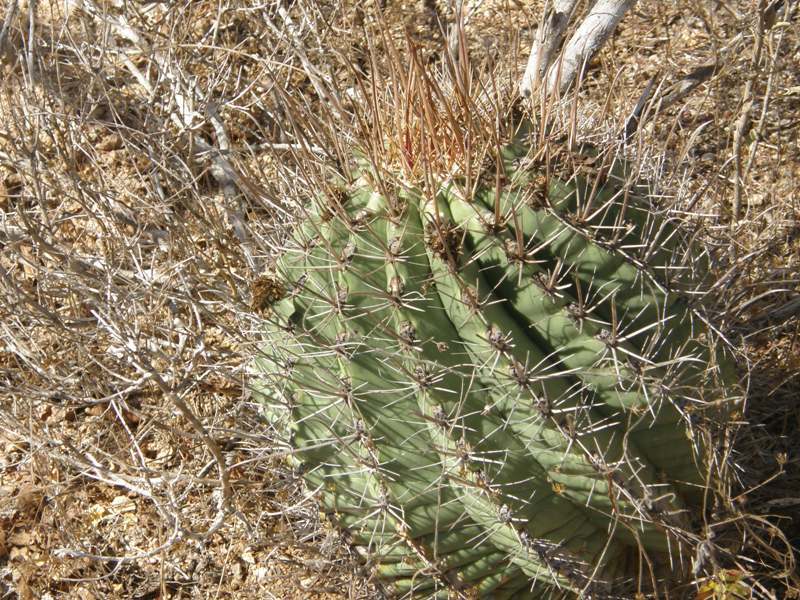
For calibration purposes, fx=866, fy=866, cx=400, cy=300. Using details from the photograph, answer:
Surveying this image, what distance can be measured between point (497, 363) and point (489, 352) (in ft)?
0.09

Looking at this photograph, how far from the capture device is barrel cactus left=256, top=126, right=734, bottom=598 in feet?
5.89

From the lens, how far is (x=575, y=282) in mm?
1795

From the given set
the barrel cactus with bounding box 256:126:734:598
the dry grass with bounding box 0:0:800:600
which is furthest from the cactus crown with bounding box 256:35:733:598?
the dry grass with bounding box 0:0:800:600

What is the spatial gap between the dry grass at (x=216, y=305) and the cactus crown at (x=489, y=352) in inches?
5.4

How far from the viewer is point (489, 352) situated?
5.88 feet

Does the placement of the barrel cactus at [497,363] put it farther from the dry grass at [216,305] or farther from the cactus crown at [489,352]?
the dry grass at [216,305]

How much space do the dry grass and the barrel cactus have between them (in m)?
0.14

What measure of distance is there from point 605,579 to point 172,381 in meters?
1.50

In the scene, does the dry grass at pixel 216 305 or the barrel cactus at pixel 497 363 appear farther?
the dry grass at pixel 216 305

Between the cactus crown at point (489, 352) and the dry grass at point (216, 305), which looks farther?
the dry grass at point (216, 305)

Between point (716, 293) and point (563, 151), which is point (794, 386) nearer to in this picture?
point (716, 293)

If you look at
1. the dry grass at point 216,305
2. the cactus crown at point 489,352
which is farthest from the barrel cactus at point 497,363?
the dry grass at point 216,305

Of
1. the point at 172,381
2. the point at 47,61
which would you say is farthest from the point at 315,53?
the point at 172,381

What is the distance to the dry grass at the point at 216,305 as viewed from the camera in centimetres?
228
